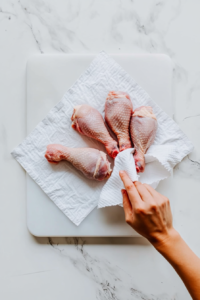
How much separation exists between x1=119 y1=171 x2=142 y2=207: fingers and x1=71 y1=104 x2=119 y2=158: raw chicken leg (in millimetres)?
94

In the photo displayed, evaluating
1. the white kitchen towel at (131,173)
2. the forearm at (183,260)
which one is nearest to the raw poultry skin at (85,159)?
the white kitchen towel at (131,173)

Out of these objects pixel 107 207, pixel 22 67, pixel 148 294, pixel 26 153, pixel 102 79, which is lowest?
pixel 148 294

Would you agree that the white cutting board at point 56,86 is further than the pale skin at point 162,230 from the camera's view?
Yes

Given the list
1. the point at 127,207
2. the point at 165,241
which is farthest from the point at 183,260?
the point at 127,207

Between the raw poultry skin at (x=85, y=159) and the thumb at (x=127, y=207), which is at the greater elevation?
the raw poultry skin at (x=85, y=159)

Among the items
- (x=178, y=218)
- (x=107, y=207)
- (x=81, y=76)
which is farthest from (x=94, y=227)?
(x=81, y=76)

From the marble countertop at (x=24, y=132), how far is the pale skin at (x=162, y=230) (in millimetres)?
182

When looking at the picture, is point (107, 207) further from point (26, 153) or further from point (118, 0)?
point (118, 0)

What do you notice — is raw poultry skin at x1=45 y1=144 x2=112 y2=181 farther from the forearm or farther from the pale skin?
the forearm

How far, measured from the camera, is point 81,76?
84cm

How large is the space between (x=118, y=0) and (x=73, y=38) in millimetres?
195

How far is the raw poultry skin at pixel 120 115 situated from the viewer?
0.79 m

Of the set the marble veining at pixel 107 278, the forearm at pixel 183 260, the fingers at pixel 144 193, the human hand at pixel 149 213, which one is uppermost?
the fingers at pixel 144 193

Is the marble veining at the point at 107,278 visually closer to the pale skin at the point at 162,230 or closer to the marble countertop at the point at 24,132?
the marble countertop at the point at 24,132
